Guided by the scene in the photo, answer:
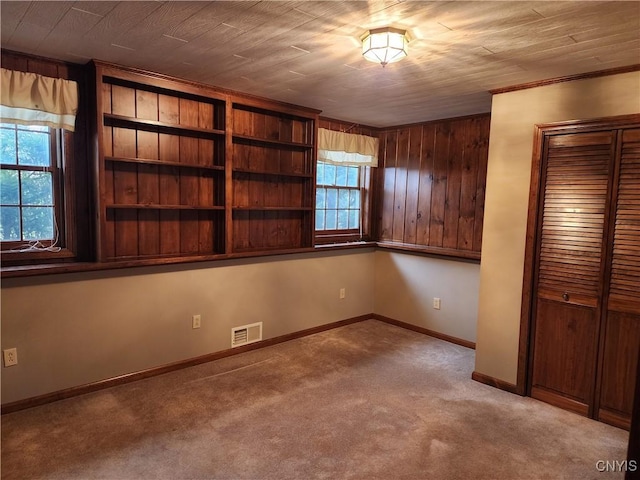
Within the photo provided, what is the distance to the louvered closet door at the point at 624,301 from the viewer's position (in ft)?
8.17

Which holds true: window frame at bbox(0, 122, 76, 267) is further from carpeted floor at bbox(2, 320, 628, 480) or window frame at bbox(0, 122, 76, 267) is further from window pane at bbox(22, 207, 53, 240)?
carpeted floor at bbox(2, 320, 628, 480)

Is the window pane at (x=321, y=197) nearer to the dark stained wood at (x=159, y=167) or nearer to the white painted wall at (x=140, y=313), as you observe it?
the white painted wall at (x=140, y=313)

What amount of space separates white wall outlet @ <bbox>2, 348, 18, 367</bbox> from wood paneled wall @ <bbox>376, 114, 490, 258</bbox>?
348cm

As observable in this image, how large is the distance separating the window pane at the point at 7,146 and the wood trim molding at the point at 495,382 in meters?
3.65

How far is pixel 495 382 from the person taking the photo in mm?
3145

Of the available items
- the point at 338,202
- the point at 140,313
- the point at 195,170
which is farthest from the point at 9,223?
the point at 338,202

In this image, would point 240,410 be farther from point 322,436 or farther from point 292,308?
point 292,308

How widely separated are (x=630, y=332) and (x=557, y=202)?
0.92 meters

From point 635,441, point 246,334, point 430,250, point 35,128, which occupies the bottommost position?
point 246,334

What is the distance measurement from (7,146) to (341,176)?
3078 mm

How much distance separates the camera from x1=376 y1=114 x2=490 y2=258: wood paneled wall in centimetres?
398

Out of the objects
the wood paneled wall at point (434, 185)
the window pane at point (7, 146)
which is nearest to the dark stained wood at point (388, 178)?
the wood paneled wall at point (434, 185)

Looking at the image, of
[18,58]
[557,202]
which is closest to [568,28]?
[557,202]

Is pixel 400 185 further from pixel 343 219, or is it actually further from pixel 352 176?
pixel 343 219
